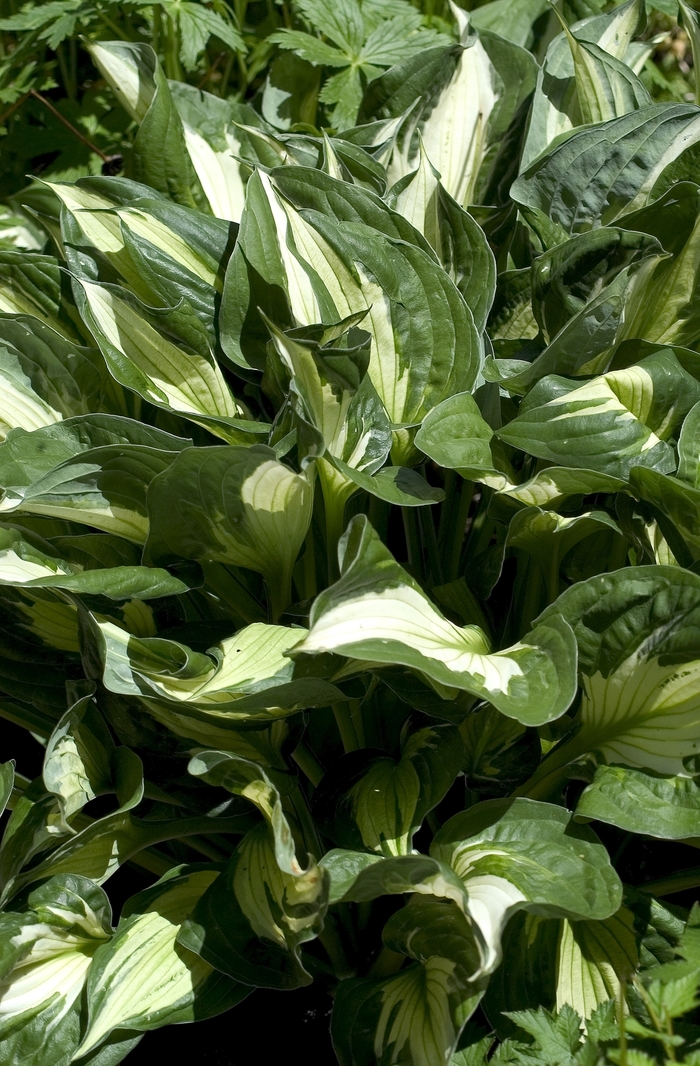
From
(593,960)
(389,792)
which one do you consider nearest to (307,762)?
(389,792)

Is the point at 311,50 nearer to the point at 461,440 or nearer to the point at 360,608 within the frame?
the point at 461,440

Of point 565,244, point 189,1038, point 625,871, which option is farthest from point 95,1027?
point 565,244

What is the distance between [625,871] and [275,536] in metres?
0.68

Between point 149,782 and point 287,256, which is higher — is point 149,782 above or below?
below

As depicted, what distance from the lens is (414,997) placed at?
1048 millimetres

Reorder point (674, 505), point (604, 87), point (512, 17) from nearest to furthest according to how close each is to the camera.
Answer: point (674, 505) < point (604, 87) < point (512, 17)

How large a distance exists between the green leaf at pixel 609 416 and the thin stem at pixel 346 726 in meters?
0.40

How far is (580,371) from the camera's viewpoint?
111 centimetres

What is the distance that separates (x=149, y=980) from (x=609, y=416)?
2.62 feet

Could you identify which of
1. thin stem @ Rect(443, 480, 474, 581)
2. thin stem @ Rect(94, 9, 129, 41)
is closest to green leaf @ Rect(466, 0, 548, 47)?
thin stem @ Rect(94, 9, 129, 41)

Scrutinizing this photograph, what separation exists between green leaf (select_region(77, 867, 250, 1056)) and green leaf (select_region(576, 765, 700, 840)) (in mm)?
446

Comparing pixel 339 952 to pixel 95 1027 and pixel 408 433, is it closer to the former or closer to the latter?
Answer: pixel 95 1027

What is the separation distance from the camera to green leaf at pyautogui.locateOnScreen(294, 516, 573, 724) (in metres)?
0.81

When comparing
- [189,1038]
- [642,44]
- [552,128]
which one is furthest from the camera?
[642,44]
